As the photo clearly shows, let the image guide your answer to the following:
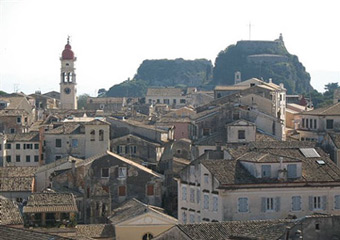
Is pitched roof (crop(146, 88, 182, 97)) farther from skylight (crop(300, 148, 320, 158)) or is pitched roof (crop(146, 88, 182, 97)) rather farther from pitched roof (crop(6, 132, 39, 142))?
skylight (crop(300, 148, 320, 158))

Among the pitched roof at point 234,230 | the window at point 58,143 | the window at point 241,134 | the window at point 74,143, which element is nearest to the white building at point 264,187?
the pitched roof at point 234,230

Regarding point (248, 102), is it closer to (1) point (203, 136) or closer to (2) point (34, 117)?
(1) point (203, 136)

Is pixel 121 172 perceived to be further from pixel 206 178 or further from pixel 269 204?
pixel 269 204

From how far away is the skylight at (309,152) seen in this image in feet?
188

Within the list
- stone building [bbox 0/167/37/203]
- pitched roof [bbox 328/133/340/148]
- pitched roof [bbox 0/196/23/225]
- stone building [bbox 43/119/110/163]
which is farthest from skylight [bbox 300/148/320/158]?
stone building [bbox 43/119/110/163]

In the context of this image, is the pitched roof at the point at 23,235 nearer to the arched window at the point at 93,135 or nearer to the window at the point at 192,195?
the window at the point at 192,195

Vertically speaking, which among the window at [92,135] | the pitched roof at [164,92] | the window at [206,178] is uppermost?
the pitched roof at [164,92]

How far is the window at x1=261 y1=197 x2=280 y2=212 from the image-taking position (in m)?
51.8

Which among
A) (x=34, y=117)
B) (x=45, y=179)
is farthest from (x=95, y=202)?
(x=34, y=117)

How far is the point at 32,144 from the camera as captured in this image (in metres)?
93.2

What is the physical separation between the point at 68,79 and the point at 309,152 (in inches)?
3742

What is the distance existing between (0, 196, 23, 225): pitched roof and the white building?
8950 mm

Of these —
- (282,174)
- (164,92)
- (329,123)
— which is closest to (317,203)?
(282,174)

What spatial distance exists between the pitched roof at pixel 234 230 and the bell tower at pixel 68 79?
104993mm
